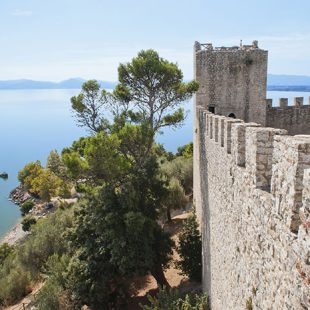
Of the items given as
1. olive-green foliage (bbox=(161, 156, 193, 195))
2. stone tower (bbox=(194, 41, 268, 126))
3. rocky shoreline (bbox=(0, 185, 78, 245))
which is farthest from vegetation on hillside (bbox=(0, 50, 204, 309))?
rocky shoreline (bbox=(0, 185, 78, 245))

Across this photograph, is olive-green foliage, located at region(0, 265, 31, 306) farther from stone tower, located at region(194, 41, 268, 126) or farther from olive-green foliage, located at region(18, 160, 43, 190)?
olive-green foliage, located at region(18, 160, 43, 190)

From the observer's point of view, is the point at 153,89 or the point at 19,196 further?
the point at 19,196

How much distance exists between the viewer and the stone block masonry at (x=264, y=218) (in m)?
3.05

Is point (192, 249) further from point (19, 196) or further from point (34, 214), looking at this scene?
point (19, 196)

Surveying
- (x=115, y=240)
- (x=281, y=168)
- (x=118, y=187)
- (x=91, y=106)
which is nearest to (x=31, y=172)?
(x=91, y=106)

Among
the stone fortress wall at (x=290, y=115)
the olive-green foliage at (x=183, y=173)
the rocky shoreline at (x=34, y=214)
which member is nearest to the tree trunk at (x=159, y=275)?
the stone fortress wall at (x=290, y=115)

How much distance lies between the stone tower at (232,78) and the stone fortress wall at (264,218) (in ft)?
23.2

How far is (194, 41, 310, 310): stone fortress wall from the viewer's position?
10.0 ft

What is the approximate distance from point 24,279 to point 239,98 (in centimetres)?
1620

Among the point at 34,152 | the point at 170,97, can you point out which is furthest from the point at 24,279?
the point at 34,152

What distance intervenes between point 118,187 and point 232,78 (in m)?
6.22

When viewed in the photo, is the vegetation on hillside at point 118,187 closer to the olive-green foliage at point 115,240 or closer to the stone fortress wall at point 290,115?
the olive-green foliage at point 115,240

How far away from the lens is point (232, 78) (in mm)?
14070

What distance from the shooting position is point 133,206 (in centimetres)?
1308
